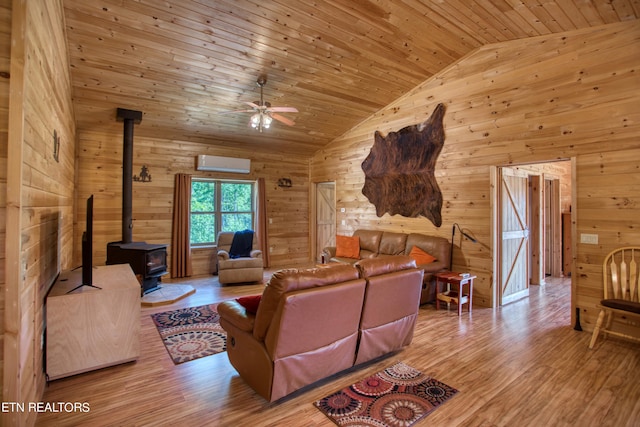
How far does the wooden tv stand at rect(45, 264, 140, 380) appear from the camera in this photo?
8.70 feet

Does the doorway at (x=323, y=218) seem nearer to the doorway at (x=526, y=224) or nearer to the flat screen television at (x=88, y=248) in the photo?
the doorway at (x=526, y=224)

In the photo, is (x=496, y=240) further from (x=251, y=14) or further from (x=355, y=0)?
(x=251, y=14)

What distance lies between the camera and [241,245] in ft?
21.5

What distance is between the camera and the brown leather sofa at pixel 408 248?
194 inches

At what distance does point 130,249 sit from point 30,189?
323 centimetres

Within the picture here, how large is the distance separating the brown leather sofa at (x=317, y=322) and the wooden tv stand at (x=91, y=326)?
0.92m

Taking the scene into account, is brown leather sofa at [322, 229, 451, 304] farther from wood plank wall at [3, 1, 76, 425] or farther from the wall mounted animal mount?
wood plank wall at [3, 1, 76, 425]

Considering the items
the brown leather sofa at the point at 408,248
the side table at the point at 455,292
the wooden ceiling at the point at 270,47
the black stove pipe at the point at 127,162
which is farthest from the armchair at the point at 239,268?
the side table at the point at 455,292

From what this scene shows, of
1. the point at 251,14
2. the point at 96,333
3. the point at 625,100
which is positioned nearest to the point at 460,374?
the point at 96,333

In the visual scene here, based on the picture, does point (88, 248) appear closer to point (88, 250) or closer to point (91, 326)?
point (88, 250)

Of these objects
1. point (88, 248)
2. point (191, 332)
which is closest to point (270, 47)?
point (88, 248)

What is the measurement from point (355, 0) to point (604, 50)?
2918 mm

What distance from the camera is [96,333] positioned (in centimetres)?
282

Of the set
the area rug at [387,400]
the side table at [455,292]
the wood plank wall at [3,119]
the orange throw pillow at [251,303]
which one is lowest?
the area rug at [387,400]
